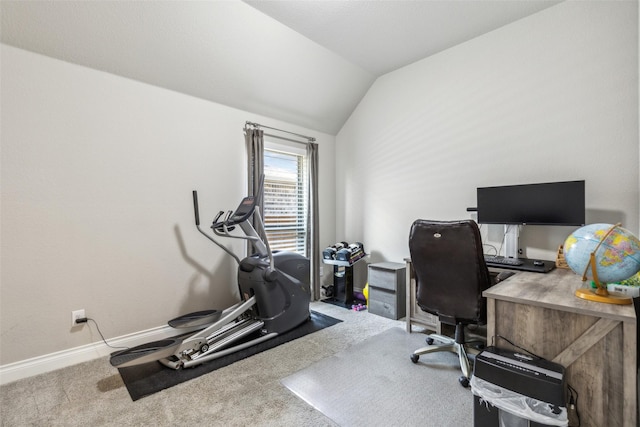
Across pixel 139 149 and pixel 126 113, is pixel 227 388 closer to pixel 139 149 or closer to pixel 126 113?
pixel 139 149

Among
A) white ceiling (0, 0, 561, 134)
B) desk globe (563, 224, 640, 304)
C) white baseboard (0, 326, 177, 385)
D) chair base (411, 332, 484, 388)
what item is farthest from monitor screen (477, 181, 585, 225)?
white baseboard (0, 326, 177, 385)

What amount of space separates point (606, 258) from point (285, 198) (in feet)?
10.2

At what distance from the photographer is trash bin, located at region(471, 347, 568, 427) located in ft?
4.03

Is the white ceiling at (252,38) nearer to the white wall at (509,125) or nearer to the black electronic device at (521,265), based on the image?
the white wall at (509,125)

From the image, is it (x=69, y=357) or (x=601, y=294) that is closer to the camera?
(x=601, y=294)

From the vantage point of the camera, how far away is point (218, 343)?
2.47 meters

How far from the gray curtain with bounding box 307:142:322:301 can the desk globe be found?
282 centimetres

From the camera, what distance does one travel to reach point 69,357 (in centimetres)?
234

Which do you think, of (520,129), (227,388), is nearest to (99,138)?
(227,388)

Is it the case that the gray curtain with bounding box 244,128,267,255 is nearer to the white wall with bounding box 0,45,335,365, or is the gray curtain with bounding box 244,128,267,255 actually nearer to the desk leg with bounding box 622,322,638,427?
the white wall with bounding box 0,45,335,365

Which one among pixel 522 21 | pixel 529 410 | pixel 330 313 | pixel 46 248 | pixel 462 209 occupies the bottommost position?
pixel 330 313

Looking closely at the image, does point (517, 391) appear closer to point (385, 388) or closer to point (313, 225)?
point (385, 388)

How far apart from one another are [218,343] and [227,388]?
0.54 meters

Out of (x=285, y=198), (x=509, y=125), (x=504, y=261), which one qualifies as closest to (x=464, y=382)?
(x=504, y=261)
